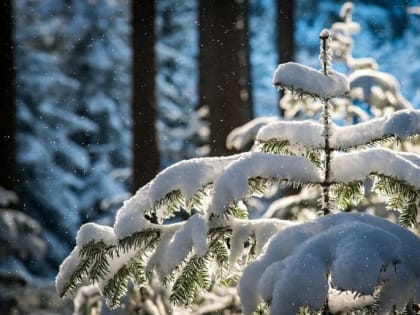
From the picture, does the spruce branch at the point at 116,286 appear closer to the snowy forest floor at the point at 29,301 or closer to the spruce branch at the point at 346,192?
the spruce branch at the point at 346,192

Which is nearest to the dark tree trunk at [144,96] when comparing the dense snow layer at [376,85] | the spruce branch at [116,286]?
the dense snow layer at [376,85]

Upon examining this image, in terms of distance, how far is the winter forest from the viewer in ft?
4.62

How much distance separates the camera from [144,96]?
24.1ft

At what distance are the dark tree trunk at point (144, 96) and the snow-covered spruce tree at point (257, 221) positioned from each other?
5.13 m

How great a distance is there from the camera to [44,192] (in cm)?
970

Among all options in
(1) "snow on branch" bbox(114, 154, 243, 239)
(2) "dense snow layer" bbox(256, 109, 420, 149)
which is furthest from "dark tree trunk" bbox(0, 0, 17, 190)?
(2) "dense snow layer" bbox(256, 109, 420, 149)

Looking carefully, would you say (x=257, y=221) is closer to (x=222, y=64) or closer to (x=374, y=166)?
(x=374, y=166)

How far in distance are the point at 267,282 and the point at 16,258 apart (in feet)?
23.6

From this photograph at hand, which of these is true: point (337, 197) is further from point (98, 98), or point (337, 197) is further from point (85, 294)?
point (98, 98)

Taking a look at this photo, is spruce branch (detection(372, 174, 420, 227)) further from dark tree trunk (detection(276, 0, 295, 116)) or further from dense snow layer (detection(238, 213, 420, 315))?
dark tree trunk (detection(276, 0, 295, 116))

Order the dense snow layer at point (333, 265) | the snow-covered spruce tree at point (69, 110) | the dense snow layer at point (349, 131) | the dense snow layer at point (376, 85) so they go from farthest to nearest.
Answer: the snow-covered spruce tree at point (69, 110) → the dense snow layer at point (376, 85) → the dense snow layer at point (349, 131) → the dense snow layer at point (333, 265)

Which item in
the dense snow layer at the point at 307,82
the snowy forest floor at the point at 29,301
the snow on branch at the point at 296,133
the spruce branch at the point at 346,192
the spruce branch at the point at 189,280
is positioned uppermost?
the dense snow layer at the point at 307,82

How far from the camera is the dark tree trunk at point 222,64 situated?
23.3 ft

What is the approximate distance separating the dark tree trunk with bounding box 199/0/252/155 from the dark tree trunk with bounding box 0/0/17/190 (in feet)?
7.61
